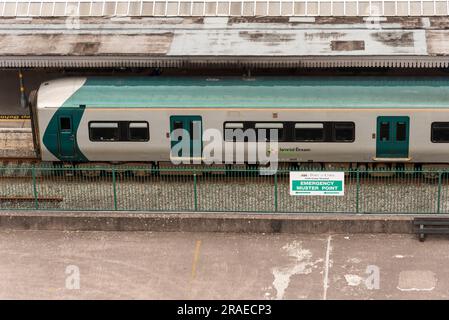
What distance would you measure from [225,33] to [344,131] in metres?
5.23

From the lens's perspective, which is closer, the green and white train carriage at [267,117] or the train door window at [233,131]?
the green and white train carriage at [267,117]

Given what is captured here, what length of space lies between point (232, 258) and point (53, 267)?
4244 millimetres

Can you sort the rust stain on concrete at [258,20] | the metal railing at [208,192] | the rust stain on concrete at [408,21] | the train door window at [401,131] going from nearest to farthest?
the metal railing at [208,192] < the train door window at [401,131] < the rust stain on concrete at [408,21] < the rust stain on concrete at [258,20]

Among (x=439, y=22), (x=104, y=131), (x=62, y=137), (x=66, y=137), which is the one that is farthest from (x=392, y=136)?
(x=62, y=137)

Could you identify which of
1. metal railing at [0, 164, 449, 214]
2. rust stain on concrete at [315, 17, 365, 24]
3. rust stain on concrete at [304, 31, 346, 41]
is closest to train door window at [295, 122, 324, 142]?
metal railing at [0, 164, 449, 214]

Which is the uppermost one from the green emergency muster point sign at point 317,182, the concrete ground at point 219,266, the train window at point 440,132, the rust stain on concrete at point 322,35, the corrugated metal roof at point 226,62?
the rust stain on concrete at point 322,35

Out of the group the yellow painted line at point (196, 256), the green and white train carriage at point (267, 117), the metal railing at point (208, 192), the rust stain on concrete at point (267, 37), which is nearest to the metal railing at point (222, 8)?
the rust stain on concrete at point (267, 37)

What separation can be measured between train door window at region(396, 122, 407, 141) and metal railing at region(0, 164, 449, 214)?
1082 millimetres

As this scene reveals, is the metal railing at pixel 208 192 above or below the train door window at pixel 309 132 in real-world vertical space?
below

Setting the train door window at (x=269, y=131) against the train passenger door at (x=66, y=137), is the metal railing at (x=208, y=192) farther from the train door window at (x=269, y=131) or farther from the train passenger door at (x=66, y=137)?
the train door window at (x=269, y=131)

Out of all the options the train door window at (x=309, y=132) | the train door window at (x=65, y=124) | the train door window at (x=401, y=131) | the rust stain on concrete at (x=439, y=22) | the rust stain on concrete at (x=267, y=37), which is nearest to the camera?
the train door window at (x=401, y=131)

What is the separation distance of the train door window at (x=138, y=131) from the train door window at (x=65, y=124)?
1819mm

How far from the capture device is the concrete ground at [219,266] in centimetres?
1859

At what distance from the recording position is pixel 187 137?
25000 mm
